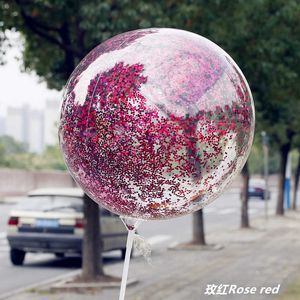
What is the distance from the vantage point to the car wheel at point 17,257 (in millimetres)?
16719

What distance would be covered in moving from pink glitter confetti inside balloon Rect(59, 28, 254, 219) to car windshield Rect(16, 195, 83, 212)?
430 inches

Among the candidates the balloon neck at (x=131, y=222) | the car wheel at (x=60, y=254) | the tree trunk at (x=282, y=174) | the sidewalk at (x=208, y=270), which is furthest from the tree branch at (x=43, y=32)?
the tree trunk at (x=282, y=174)

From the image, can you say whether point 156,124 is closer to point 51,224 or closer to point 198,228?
point 51,224

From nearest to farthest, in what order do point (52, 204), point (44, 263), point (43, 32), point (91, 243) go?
point (91, 243) → point (43, 32) → point (52, 204) → point (44, 263)

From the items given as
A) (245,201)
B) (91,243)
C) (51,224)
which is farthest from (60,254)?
(245,201)

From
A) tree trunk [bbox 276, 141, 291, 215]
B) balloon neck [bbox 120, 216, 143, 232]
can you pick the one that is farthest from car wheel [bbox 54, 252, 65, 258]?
tree trunk [bbox 276, 141, 291, 215]

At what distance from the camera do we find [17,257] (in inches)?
661

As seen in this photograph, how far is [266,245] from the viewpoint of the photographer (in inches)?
823

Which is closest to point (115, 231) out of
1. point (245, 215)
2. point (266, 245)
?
point (266, 245)

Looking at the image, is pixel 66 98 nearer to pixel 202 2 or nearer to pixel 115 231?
pixel 202 2

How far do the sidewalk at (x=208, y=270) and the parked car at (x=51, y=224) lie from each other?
85 cm

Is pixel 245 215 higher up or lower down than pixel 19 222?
lower down

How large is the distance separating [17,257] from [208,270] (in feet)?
13.8

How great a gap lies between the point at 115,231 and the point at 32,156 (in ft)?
291
